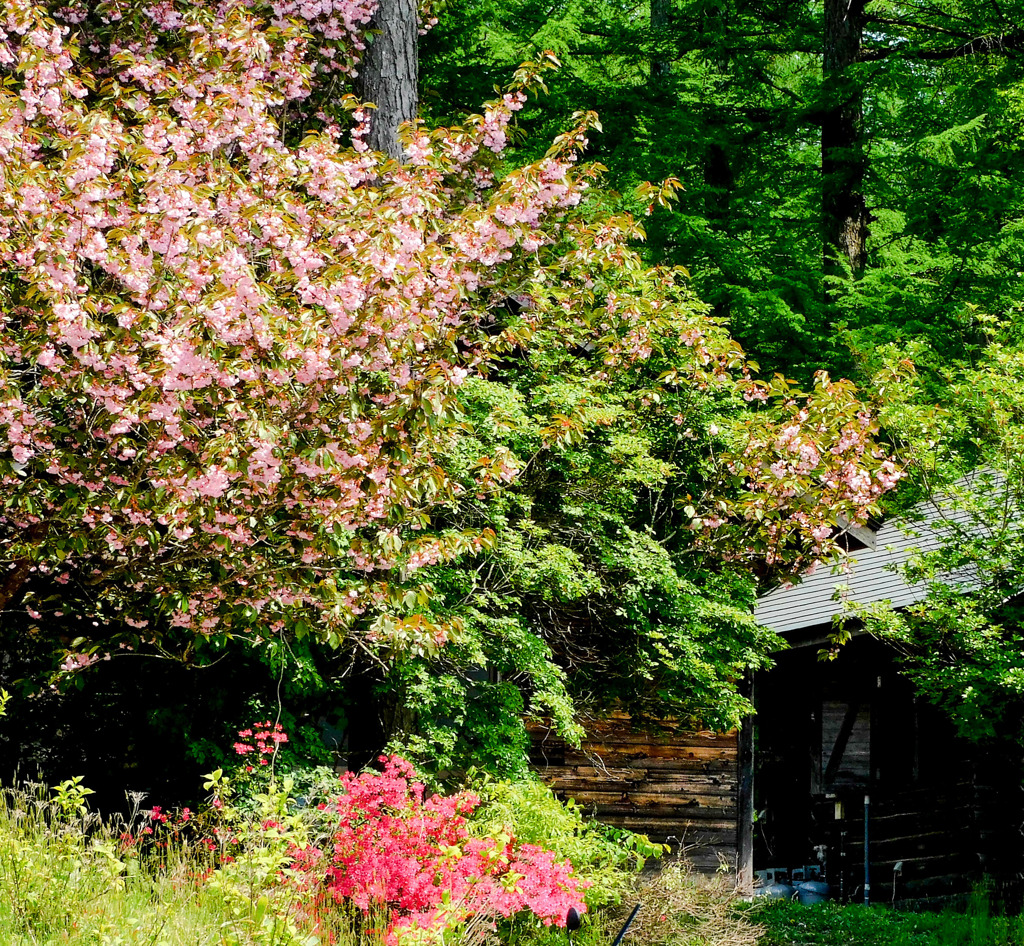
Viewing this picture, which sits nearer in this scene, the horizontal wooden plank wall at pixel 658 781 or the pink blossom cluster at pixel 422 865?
the pink blossom cluster at pixel 422 865

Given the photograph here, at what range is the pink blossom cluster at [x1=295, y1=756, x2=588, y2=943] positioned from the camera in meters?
7.04

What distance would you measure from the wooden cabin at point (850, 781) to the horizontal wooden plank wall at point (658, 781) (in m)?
0.01

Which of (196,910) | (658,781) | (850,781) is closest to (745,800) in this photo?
(658,781)

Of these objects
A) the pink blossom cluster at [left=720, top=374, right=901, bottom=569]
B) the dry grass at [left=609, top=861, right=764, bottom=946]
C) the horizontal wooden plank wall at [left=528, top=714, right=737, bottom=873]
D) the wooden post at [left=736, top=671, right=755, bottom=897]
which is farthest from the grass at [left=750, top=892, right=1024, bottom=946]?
the pink blossom cluster at [left=720, top=374, right=901, bottom=569]

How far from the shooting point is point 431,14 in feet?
48.3

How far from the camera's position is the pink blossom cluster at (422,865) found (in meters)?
7.04

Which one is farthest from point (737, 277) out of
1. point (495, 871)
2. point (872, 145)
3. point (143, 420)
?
point (143, 420)

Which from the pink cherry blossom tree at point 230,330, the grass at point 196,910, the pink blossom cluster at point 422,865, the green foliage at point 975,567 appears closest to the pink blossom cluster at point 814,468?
the green foliage at point 975,567

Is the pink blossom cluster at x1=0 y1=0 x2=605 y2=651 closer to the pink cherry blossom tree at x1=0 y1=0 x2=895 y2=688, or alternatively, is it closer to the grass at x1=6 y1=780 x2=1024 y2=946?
the pink cherry blossom tree at x1=0 y1=0 x2=895 y2=688

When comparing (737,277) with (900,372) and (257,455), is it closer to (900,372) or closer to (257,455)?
(900,372)

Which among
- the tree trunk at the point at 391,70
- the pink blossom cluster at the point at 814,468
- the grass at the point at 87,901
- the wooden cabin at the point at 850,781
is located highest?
the tree trunk at the point at 391,70

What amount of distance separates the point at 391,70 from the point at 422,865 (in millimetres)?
6863

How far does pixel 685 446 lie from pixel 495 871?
5.20 meters

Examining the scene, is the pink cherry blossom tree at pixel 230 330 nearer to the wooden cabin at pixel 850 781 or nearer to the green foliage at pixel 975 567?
the green foliage at pixel 975 567
